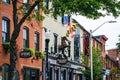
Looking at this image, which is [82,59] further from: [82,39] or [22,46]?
[22,46]

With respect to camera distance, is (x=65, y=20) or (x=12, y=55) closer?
(x=12, y=55)

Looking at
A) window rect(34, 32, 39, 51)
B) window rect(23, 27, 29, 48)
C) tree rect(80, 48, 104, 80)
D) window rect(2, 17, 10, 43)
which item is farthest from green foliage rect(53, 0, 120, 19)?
tree rect(80, 48, 104, 80)

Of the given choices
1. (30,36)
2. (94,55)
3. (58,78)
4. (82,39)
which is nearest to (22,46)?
(30,36)

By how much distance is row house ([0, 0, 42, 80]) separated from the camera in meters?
32.5

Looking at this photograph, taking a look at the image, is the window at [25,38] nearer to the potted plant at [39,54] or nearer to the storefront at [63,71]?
the potted plant at [39,54]

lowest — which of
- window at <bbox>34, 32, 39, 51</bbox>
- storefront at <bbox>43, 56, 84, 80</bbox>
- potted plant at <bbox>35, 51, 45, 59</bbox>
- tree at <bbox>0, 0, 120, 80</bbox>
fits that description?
storefront at <bbox>43, 56, 84, 80</bbox>

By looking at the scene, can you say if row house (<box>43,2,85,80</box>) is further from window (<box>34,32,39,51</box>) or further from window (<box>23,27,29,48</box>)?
window (<box>23,27,29,48</box>)

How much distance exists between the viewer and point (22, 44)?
3634cm

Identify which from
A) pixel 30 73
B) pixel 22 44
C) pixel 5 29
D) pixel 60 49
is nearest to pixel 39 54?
pixel 30 73

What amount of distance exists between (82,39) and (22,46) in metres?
25.7

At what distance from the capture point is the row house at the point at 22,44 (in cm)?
3253

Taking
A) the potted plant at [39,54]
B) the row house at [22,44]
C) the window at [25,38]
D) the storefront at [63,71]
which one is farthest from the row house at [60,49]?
the window at [25,38]

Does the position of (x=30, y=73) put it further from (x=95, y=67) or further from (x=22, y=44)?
(x=95, y=67)

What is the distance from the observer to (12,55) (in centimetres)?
2267
